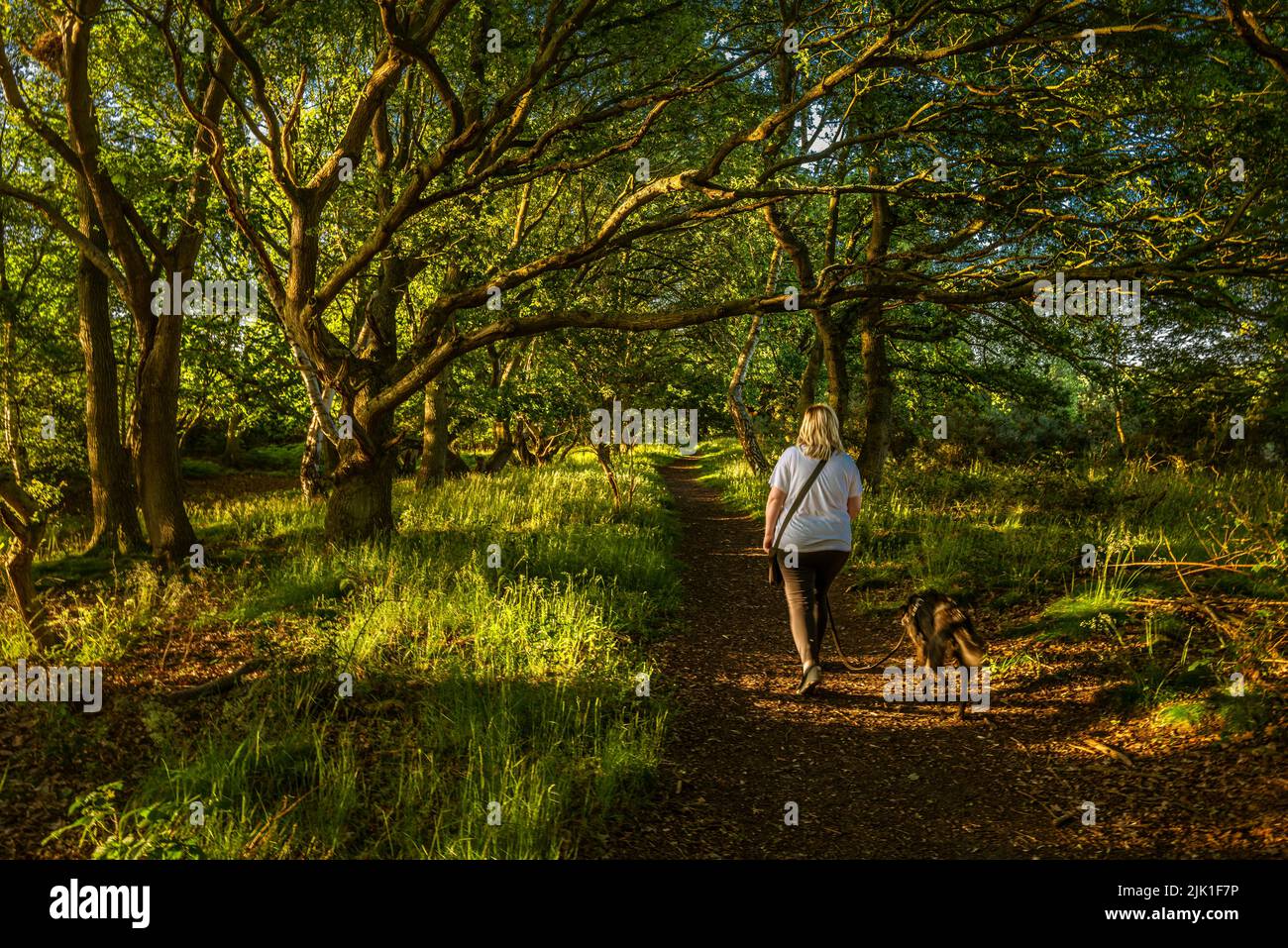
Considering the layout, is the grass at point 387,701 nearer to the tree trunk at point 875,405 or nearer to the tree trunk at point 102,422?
the tree trunk at point 102,422

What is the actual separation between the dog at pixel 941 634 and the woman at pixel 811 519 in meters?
0.82

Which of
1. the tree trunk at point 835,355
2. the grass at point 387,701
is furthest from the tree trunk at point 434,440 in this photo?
the tree trunk at point 835,355

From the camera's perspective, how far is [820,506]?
5.76 meters

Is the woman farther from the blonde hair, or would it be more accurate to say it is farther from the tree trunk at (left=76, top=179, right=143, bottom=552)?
the tree trunk at (left=76, top=179, right=143, bottom=552)

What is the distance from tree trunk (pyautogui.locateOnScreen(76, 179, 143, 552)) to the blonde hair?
1028 cm

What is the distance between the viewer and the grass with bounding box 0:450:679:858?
12.5 ft

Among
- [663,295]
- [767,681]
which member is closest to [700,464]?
[663,295]

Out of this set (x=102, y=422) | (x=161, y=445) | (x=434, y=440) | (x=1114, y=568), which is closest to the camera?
(x=1114, y=568)

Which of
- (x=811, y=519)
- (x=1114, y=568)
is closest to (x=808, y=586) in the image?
(x=811, y=519)

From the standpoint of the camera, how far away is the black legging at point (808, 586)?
5.83 metres

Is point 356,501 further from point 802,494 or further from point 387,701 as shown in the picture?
point 802,494

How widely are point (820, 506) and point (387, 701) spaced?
3.64 metres

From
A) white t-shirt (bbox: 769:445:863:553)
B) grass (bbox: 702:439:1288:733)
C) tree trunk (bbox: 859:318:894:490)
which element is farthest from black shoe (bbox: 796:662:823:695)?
tree trunk (bbox: 859:318:894:490)
